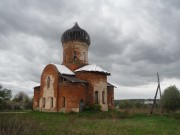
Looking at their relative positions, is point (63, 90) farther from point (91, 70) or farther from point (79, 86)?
point (91, 70)

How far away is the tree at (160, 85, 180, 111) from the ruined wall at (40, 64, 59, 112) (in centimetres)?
1505

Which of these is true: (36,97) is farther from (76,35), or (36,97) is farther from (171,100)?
(171,100)

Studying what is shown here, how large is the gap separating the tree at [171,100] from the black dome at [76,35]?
13195 mm

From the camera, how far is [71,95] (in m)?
24.0

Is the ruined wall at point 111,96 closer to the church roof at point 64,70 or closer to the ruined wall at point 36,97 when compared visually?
the church roof at point 64,70

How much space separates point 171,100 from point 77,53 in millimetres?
14271

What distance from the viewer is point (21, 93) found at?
63688mm

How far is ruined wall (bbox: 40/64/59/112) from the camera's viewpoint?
84.5ft

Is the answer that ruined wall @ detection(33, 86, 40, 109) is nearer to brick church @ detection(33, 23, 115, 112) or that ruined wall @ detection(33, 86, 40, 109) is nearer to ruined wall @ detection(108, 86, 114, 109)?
brick church @ detection(33, 23, 115, 112)

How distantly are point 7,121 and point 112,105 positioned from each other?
24261 millimetres

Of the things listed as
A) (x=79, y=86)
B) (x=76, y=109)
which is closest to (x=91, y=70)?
(x=79, y=86)

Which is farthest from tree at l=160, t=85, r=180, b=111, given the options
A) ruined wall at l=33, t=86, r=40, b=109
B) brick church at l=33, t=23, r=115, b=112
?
ruined wall at l=33, t=86, r=40, b=109

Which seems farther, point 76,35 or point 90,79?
point 76,35

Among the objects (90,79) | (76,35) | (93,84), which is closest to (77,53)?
(76,35)
